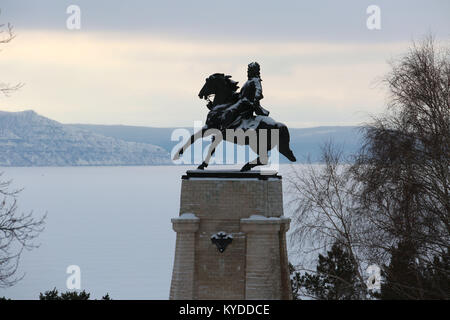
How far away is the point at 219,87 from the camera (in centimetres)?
2034

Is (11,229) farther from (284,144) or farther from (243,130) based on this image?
(284,144)

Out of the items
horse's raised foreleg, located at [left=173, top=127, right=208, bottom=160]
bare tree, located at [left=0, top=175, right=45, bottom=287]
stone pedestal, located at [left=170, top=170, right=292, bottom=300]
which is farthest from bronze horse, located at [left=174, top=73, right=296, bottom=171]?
bare tree, located at [left=0, top=175, right=45, bottom=287]

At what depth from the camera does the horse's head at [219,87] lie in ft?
66.7

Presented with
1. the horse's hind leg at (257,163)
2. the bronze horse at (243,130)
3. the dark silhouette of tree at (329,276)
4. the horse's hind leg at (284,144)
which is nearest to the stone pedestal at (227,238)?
the horse's hind leg at (257,163)

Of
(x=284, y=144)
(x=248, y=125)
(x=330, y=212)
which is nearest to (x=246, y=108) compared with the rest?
(x=248, y=125)

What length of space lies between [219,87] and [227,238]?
3530 mm

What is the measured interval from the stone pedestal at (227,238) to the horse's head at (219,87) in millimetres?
1942

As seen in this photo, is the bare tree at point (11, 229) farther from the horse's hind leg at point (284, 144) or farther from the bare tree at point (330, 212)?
the bare tree at point (330, 212)

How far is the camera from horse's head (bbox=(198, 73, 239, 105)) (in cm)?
2034

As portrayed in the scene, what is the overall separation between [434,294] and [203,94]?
843cm

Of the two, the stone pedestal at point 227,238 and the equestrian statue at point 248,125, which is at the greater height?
the equestrian statue at point 248,125

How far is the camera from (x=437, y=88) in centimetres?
2448
